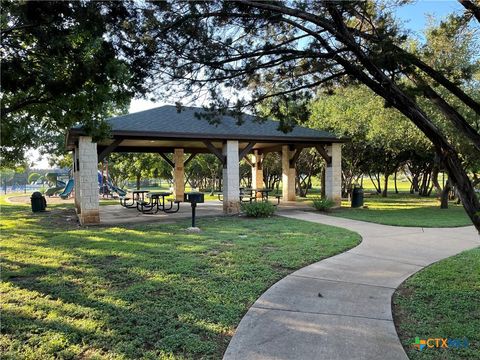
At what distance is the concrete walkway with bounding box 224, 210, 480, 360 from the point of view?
292cm

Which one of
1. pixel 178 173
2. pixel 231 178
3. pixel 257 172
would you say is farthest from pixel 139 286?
pixel 257 172

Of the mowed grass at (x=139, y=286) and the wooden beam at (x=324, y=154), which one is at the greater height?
the wooden beam at (x=324, y=154)

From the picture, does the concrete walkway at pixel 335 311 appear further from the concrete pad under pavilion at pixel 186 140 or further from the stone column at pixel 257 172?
the stone column at pixel 257 172

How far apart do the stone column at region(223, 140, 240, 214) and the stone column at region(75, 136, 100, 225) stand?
15.2 ft

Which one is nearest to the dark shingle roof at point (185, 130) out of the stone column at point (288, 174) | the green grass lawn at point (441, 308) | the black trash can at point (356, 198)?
the black trash can at point (356, 198)

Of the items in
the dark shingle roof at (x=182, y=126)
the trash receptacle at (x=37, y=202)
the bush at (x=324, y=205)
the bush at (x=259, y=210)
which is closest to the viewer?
the dark shingle roof at (x=182, y=126)

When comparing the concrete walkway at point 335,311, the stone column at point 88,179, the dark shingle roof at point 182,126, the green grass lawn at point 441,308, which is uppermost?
the dark shingle roof at point 182,126

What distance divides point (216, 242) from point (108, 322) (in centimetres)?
418

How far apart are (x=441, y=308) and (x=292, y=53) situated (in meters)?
3.64

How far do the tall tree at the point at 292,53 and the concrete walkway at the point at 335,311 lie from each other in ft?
5.18

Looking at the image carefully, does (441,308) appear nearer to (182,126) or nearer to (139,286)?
(139,286)

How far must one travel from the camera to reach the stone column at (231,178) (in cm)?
1299

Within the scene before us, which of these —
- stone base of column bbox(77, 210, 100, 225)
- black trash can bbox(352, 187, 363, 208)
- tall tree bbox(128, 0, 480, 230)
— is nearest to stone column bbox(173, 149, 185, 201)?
stone base of column bbox(77, 210, 100, 225)

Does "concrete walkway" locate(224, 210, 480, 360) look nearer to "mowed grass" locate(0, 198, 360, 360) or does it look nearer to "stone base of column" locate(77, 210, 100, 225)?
"mowed grass" locate(0, 198, 360, 360)
